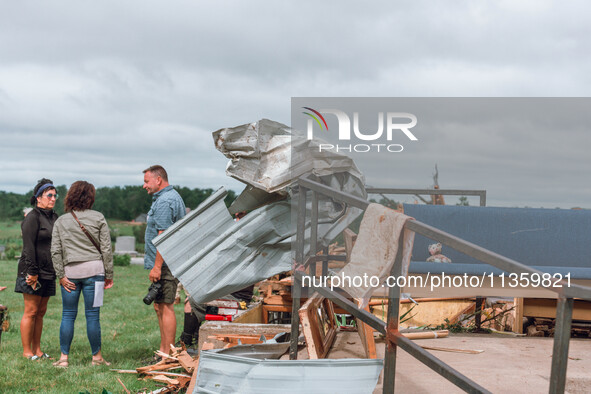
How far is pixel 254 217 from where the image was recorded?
15.4 feet

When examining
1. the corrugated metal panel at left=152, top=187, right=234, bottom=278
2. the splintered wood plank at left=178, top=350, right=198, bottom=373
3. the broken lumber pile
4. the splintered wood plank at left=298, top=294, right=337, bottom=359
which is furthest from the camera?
the splintered wood plank at left=178, top=350, right=198, bottom=373

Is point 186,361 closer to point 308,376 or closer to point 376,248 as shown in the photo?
point 308,376

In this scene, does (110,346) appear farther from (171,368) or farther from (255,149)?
(255,149)

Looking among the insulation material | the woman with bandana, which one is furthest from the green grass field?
the insulation material

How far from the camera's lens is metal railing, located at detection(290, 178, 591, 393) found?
2078 millimetres

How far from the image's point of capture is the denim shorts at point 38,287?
243 inches

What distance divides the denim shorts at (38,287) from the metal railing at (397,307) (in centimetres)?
336

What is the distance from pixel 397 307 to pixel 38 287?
15.2ft

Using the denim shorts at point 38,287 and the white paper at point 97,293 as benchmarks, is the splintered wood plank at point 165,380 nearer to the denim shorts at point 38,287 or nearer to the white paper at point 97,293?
the white paper at point 97,293

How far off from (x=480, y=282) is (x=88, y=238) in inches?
161

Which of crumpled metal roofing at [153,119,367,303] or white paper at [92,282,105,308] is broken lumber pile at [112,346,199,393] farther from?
crumpled metal roofing at [153,119,367,303]

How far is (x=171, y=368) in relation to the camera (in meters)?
5.54

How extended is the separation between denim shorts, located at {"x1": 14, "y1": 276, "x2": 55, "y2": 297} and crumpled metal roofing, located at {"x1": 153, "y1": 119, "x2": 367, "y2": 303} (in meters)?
2.11

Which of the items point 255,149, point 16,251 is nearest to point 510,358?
point 255,149
